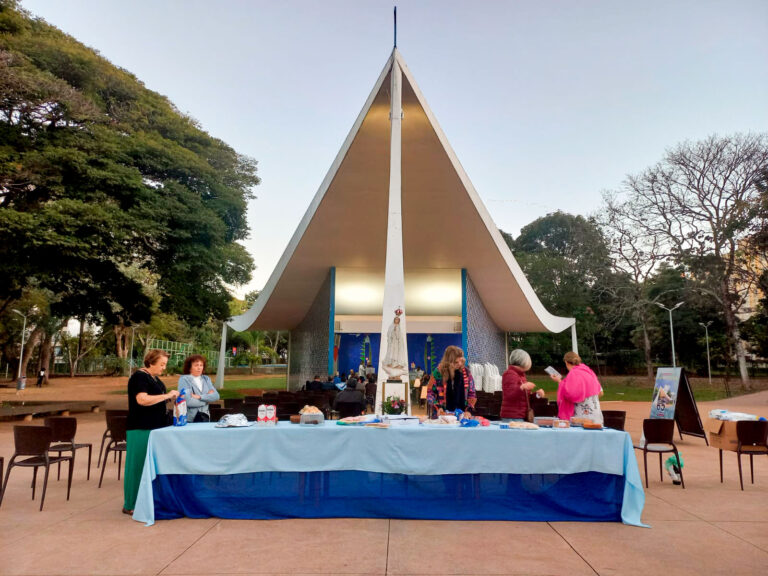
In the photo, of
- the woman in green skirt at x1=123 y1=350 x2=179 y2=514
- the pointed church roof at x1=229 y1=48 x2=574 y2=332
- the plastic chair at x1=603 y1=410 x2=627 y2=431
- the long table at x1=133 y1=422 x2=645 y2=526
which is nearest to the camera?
the long table at x1=133 y1=422 x2=645 y2=526

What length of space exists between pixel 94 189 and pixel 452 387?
13.1 meters

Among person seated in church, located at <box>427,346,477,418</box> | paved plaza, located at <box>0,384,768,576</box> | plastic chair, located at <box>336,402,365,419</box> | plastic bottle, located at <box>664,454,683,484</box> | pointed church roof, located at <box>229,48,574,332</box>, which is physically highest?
pointed church roof, located at <box>229,48,574,332</box>

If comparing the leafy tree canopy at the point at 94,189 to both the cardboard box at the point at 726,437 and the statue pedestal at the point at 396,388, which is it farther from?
the cardboard box at the point at 726,437

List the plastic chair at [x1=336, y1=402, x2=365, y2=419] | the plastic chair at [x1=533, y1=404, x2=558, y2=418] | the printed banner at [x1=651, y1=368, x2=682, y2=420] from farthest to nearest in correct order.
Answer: the printed banner at [x1=651, y1=368, x2=682, y2=420], the plastic chair at [x1=533, y1=404, x2=558, y2=418], the plastic chair at [x1=336, y1=402, x2=365, y2=419]

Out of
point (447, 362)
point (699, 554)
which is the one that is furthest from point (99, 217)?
point (699, 554)

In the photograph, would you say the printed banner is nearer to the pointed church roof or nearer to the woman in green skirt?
the pointed church roof

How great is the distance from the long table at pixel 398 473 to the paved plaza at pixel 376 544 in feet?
0.45

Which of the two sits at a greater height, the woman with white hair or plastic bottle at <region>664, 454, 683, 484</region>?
the woman with white hair

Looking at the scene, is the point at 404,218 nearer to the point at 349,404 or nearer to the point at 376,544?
the point at 349,404

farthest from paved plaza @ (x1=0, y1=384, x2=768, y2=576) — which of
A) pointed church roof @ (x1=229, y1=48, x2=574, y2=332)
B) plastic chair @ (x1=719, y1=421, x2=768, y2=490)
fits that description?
pointed church roof @ (x1=229, y1=48, x2=574, y2=332)

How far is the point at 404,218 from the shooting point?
16.4 m

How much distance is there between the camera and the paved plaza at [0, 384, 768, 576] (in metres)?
3.25

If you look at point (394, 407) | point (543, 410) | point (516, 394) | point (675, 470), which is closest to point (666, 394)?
point (543, 410)

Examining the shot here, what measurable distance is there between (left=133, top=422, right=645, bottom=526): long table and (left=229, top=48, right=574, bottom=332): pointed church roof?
9.84 m
